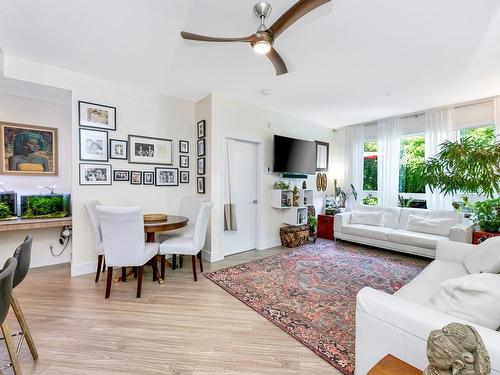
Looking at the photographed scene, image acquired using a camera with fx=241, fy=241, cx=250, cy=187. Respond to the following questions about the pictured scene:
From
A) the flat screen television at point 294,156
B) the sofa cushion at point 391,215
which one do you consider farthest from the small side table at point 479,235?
the flat screen television at point 294,156

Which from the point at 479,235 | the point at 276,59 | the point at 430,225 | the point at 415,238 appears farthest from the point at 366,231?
the point at 276,59

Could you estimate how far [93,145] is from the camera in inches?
126

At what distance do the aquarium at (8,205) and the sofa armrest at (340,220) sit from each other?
5.04 meters

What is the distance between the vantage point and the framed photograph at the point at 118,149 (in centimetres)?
334

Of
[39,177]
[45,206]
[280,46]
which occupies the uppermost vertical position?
[280,46]

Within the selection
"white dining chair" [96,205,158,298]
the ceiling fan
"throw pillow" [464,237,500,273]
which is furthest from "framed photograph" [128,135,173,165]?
"throw pillow" [464,237,500,273]

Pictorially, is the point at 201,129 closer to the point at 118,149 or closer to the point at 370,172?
the point at 118,149

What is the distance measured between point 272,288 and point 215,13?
274 centimetres

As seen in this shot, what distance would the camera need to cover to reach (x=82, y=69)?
2.95m

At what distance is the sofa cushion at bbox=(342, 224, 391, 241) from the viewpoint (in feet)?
13.7

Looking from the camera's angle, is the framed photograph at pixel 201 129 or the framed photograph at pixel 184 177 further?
the framed photograph at pixel 184 177

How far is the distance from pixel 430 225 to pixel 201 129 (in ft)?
13.3

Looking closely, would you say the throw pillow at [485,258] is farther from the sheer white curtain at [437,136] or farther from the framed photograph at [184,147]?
the framed photograph at [184,147]

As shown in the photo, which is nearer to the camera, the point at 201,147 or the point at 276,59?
the point at 276,59
